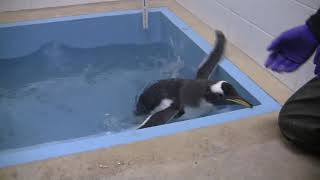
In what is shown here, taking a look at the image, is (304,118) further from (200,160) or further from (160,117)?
(160,117)

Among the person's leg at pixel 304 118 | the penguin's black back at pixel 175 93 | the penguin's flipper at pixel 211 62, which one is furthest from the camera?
the penguin's flipper at pixel 211 62

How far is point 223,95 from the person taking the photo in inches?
50.0

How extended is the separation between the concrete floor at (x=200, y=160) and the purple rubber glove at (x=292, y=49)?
9.3 inches

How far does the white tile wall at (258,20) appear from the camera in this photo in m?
1.23

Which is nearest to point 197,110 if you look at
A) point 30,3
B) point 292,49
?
point 292,49

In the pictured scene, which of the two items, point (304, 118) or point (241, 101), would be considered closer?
point (304, 118)

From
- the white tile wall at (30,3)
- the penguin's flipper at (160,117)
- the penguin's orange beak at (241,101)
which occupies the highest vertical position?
the white tile wall at (30,3)

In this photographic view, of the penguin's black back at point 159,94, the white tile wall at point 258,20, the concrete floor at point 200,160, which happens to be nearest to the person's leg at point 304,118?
the concrete floor at point 200,160

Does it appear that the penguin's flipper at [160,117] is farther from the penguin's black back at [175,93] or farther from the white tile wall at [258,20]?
the white tile wall at [258,20]

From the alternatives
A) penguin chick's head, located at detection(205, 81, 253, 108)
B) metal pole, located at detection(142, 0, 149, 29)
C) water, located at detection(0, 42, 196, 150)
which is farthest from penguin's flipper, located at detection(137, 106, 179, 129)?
metal pole, located at detection(142, 0, 149, 29)

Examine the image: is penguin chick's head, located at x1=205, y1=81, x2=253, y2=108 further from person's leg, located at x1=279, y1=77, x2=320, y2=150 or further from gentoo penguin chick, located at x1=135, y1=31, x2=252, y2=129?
person's leg, located at x1=279, y1=77, x2=320, y2=150

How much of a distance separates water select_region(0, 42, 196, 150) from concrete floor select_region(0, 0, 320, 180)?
44 cm

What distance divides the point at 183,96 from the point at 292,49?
0.51 meters

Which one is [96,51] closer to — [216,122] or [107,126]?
[107,126]
